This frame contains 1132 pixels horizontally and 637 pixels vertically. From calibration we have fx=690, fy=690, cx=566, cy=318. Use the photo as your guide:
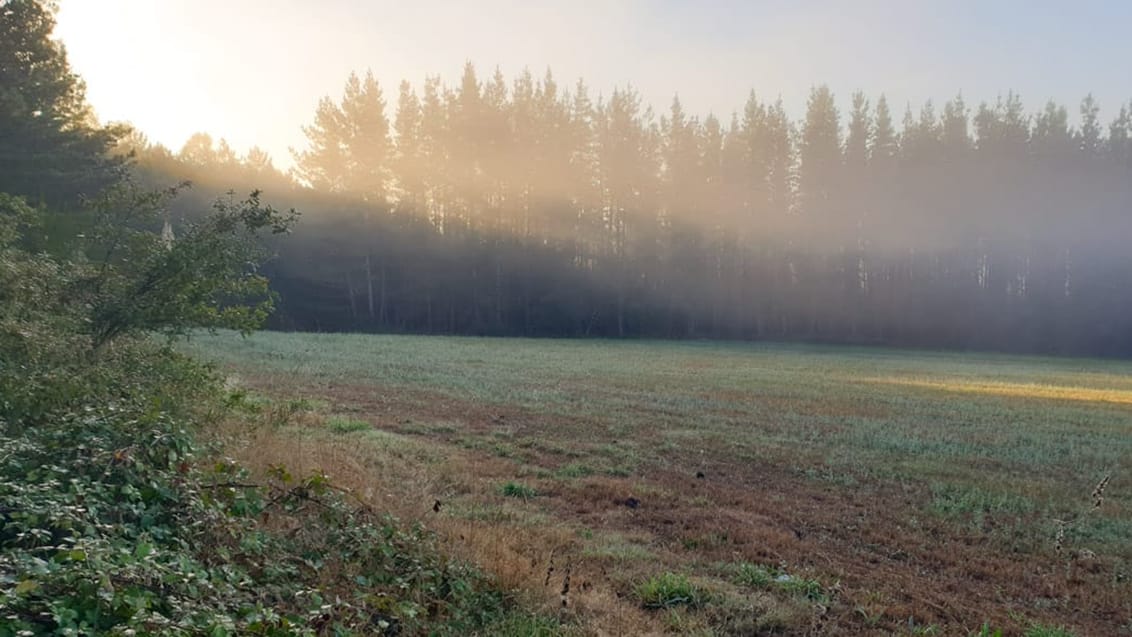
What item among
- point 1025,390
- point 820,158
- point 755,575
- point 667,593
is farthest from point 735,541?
point 820,158

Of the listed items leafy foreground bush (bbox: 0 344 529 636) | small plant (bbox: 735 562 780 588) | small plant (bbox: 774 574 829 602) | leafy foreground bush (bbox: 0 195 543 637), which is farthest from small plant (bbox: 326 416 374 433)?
small plant (bbox: 774 574 829 602)

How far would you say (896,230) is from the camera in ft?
181

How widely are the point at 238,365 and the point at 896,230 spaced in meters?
51.9

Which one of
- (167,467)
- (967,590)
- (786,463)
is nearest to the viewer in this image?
(167,467)

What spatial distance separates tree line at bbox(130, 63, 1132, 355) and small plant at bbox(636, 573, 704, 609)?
146 ft

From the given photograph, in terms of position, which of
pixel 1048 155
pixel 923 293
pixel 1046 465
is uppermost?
pixel 1048 155

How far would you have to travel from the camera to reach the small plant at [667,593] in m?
4.67

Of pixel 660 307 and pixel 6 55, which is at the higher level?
pixel 6 55

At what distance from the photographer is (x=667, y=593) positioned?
475 cm

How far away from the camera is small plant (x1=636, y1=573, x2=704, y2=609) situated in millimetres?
4668

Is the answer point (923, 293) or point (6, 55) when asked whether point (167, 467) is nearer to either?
point (6, 55)

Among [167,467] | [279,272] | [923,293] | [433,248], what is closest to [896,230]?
[923,293]

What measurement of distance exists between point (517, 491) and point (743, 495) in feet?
8.59

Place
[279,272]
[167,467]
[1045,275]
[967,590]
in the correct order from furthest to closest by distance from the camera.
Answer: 1. [1045,275]
2. [279,272]
3. [967,590]
4. [167,467]
